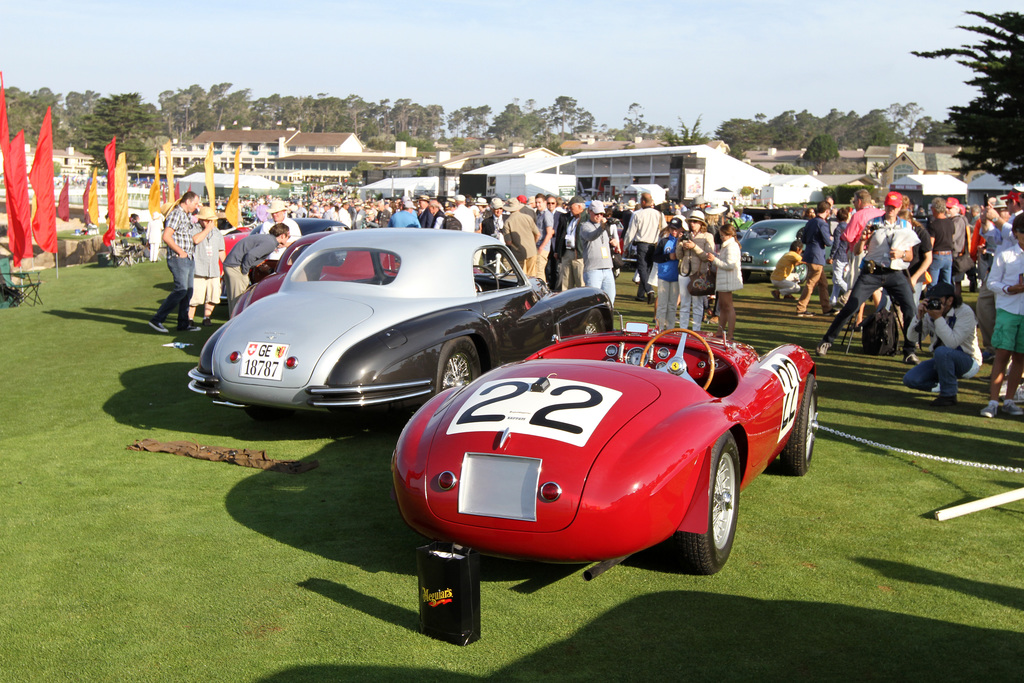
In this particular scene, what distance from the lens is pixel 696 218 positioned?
10852 millimetres

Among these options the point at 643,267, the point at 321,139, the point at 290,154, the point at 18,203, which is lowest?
the point at 643,267

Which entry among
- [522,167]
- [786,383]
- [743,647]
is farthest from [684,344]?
[522,167]

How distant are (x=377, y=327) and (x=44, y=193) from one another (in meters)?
13.0

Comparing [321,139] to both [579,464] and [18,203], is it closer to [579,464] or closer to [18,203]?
[18,203]

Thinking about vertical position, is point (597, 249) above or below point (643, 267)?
above

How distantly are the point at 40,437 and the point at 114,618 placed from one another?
12.6 feet

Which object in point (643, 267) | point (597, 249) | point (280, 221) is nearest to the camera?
point (597, 249)

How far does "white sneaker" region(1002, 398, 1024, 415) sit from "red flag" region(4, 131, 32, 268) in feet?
48.2

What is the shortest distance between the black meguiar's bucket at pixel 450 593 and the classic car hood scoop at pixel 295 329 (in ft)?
10.1

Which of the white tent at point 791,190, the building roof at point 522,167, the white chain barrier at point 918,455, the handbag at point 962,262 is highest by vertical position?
the building roof at point 522,167

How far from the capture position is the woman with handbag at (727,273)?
10641 millimetres

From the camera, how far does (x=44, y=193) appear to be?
16.7m

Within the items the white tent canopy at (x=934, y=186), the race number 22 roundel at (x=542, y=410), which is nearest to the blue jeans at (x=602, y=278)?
the race number 22 roundel at (x=542, y=410)

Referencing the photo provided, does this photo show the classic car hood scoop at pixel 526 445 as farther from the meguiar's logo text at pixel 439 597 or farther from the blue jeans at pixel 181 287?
the blue jeans at pixel 181 287
